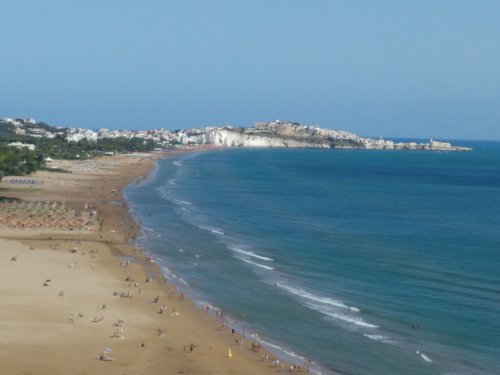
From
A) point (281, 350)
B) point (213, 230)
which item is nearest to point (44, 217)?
point (213, 230)

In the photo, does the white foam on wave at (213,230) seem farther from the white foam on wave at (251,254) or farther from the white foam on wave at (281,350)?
the white foam on wave at (281,350)

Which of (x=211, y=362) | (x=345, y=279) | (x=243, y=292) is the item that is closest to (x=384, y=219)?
(x=345, y=279)

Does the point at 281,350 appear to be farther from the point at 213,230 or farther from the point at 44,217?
the point at 44,217

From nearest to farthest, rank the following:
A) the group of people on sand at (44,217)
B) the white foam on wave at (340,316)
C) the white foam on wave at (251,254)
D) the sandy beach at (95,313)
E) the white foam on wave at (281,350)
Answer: the sandy beach at (95,313) < the white foam on wave at (281,350) < the white foam on wave at (340,316) < the white foam on wave at (251,254) < the group of people on sand at (44,217)

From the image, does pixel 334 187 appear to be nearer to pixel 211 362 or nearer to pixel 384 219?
pixel 384 219

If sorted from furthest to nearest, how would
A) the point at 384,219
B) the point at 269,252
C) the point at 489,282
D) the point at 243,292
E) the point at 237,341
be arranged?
the point at 384,219
the point at 269,252
the point at 489,282
the point at 243,292
the point at 237,341

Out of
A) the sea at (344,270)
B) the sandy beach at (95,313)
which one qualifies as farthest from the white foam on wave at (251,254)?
the sandy beach at (95,313)
